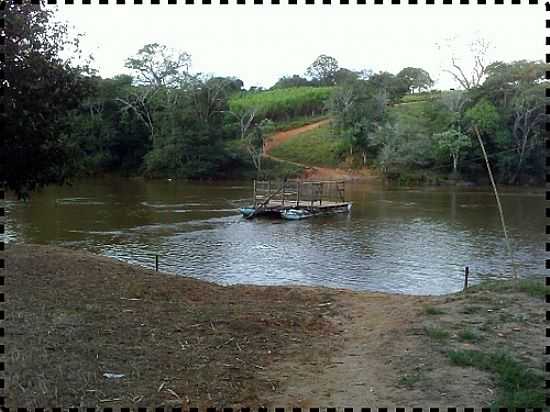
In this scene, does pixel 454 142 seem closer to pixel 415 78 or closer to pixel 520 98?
pixel 520 98

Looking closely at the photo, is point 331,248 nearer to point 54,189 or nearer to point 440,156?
point 54,189

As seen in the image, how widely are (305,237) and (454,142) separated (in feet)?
103

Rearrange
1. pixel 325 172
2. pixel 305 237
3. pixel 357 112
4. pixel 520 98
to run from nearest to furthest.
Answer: pixel 305 237 → pixel 520 98 → pixel 325 172 → pixel 357 112

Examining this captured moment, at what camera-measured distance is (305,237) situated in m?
25.9

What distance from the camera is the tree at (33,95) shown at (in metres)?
8.30

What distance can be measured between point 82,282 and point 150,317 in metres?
2.19

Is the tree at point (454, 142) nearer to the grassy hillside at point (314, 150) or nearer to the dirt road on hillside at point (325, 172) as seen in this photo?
the dirt road on hillside at point (325, 172)

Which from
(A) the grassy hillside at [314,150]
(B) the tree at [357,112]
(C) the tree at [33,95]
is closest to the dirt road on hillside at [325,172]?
(A) the grassy hillside at [314,150]

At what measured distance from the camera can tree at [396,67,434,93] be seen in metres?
75.8

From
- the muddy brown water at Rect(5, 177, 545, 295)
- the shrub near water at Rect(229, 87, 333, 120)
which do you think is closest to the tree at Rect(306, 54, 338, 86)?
the shrub near water at Rect(229, 87, 333, 120)

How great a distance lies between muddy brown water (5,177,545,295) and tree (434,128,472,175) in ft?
39.4

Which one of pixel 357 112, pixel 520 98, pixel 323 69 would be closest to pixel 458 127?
pixel 520 98

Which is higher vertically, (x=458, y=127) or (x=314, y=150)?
(x=458, y=127)

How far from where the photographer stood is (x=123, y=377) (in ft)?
17.5
